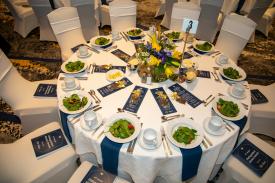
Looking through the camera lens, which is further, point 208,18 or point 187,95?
point 208,18

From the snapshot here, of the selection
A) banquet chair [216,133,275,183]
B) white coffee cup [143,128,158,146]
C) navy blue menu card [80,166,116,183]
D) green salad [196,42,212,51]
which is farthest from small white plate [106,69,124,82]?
banquet chair [216,133,275,183]

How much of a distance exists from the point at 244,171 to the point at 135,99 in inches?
49.8

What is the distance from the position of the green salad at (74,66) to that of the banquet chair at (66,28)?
0.87 metres

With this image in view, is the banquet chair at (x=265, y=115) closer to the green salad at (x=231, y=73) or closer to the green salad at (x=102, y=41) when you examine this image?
the green salad at (x=231, y=73)

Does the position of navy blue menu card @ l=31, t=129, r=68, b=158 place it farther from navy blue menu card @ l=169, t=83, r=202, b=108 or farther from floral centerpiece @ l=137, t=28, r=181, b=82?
navy blue menu card @ l=169, t=83, r=202, b=108

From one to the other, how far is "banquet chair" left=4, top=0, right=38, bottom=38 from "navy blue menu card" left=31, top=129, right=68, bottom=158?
143 inches

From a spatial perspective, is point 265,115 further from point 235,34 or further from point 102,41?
point 102,41

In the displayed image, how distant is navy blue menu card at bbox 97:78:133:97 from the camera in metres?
2.33

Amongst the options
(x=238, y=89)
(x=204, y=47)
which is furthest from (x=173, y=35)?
(x=238, y=89)

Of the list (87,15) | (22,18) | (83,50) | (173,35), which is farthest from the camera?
(22,18)

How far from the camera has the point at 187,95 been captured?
2.32 meters

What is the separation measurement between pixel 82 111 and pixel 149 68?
2.83ft

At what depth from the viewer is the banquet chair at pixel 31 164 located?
78.7 inches

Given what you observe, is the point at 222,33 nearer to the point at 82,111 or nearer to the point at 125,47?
the point at 125,47
